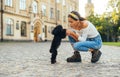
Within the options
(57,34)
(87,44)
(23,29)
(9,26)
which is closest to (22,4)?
(23,29)

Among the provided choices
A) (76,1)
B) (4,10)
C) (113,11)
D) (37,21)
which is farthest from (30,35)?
(76,1)

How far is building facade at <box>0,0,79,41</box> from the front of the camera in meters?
41.8

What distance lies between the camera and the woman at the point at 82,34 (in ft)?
27.7

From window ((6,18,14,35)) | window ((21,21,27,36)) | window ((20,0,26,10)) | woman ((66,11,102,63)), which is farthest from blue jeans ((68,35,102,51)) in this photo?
window ((20,0,26,10))

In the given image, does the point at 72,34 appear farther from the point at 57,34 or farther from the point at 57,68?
the point at 57,68

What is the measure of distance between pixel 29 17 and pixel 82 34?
131 ft

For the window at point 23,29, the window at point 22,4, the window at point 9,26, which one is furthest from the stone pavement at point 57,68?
the window at point 22,4

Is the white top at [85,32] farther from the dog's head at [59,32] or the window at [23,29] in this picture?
the window at [23,29]

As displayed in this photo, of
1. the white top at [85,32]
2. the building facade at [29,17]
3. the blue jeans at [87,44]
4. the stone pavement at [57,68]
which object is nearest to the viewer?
the stone pavement at [57,68]

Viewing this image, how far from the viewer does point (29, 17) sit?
48094 mm

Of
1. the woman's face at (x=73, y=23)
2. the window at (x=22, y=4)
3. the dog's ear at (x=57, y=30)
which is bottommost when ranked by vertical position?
the dog's ear at (x=57, y=30)

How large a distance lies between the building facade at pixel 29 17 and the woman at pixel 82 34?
31711 millimetres

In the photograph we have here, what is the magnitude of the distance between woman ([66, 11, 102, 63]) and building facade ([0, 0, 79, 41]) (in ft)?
104

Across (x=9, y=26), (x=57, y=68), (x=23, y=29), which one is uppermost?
(x=57, y=68)
